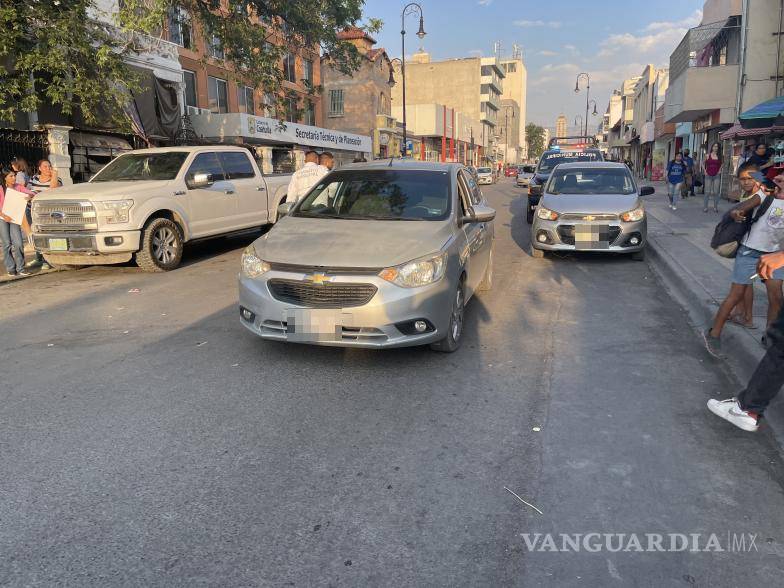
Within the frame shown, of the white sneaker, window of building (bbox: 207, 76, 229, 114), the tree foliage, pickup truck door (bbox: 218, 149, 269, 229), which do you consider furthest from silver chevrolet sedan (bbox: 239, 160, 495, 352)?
window of building (bbox: 207, 76, 229, 114)

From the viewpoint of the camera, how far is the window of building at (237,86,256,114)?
2953cm

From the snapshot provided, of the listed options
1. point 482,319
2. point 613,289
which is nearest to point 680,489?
point 482,319

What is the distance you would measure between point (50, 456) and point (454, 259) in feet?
11.0

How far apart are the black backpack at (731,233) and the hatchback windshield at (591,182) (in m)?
5.23

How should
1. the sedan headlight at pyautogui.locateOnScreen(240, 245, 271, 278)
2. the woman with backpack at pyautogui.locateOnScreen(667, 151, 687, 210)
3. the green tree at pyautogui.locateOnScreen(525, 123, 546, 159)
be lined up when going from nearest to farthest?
the sedan headlight at pyautogui.locateOnScreen(240, 245, 271, 278) → the woman with backpack at pyautogui.locateOnScreen(667, 151, 687, 210) → the green tree at pyautogui.locateOnScreen(525, 123, 546, 159)

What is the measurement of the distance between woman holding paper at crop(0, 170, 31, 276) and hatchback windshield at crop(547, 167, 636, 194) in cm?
906

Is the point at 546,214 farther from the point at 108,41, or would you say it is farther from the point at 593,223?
the point at 108,41

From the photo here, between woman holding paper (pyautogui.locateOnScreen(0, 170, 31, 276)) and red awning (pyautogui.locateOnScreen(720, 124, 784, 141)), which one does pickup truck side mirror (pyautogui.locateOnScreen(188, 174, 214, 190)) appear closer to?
woman holding paper (pyautogui.locateOnScreen(0, 170, 31, 276))

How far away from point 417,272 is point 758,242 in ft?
10.0

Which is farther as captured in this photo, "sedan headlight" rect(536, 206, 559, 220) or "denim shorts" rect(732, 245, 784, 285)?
"sedan headlight" rect(536, 206, 559, 220)

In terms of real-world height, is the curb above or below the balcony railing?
below

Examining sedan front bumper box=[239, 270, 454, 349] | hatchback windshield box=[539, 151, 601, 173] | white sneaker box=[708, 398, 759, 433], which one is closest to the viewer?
white sneaker box=[708, 398, 759, 433]

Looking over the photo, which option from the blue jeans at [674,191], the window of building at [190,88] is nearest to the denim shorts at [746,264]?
the blue jeans at [674,191]

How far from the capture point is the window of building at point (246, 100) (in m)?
29.5
